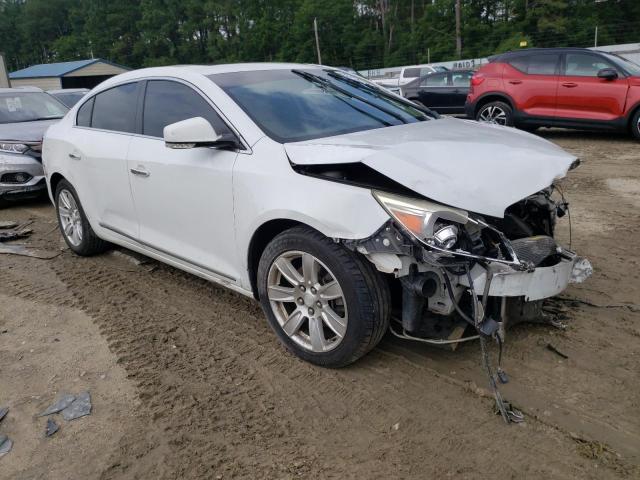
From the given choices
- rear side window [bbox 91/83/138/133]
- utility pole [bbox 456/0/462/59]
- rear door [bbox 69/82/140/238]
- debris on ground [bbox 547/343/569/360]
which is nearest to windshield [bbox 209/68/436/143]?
rear side window [bbox 91/83/138/133]

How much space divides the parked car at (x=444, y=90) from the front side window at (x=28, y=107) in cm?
825

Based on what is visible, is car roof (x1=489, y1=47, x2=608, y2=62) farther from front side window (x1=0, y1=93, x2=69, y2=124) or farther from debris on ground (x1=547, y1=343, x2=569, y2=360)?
debris on ground (x1=547, y1=343, x2=569, y2=360)

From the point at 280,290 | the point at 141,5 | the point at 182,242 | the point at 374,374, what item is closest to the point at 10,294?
the point at 182,242

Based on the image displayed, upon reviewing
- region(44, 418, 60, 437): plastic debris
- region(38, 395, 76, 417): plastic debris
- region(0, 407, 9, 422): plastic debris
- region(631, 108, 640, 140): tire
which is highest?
region(631, 108, 640, 140): tire

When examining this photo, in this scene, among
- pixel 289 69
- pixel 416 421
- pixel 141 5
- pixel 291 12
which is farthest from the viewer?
pixel 141 5

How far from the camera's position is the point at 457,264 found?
271 centimetres

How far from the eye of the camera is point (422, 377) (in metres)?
3.13

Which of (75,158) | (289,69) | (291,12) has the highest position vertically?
(291,12)

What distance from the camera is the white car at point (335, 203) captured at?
2762 millimetres

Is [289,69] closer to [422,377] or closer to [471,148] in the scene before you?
[471,148]

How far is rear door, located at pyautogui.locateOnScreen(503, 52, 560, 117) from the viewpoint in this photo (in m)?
10.6

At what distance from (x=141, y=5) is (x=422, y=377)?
89976 millimetres

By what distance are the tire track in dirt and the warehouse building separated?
1827 inches

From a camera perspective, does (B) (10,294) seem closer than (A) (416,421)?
No
